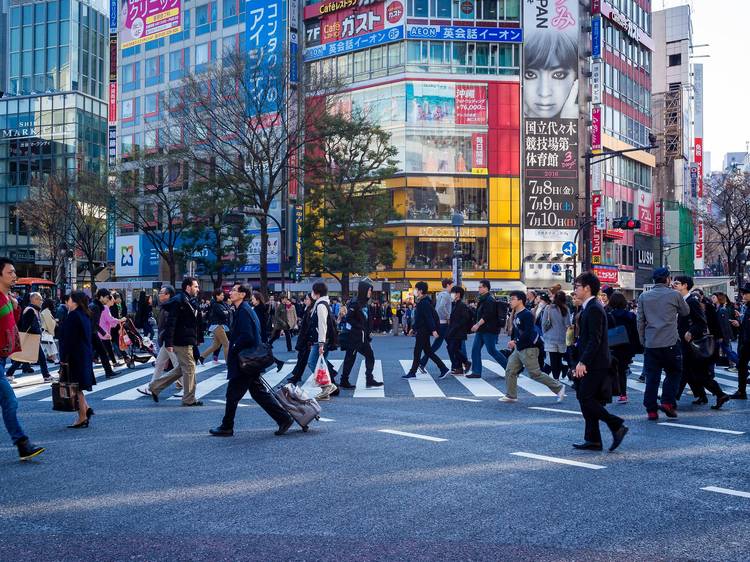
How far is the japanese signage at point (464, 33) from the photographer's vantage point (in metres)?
47.7

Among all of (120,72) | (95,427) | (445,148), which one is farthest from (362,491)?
(120,72)

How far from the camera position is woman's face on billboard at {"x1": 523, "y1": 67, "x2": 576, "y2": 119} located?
160 feet

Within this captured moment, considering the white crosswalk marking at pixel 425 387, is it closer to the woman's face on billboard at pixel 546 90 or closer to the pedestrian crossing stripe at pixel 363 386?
the pedestrian crossing stripe at pixel 363 386

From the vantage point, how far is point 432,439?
306 inches

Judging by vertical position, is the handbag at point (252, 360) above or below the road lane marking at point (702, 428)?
above

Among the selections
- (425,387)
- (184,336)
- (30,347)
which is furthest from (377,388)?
(30,347)

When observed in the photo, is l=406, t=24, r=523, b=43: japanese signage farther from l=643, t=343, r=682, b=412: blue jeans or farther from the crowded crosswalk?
l=643, t=343, r=682, b=412: blue jeans

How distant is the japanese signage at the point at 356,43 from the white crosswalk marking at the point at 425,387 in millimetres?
37099

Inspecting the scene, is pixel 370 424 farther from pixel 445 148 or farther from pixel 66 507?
pixel 445 148

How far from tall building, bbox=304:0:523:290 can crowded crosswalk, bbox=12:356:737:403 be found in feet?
104

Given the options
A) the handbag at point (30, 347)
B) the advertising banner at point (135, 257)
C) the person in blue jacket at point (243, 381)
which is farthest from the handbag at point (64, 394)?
the advertising banner at point (135, 257)

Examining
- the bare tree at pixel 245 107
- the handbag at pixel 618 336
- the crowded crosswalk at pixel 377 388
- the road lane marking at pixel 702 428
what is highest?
the bare tree at pixel 245 107

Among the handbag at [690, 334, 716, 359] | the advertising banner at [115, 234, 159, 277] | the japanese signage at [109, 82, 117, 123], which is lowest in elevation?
the handbag at [690, 334, 716, 359]

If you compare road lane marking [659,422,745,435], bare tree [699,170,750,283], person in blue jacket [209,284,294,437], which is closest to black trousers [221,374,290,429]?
person in blue jacket [209,284,294,437]
